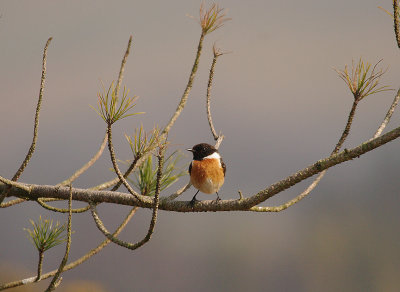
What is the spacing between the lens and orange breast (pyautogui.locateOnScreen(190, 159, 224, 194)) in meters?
3.81

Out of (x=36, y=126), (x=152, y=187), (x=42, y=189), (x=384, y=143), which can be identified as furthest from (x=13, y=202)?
(x=384, y=143)

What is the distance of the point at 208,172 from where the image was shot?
384 cm

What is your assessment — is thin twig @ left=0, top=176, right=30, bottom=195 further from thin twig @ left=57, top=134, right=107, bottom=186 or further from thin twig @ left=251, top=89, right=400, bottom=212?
thin twig @ left=251, top=89, right=400, bottom=212

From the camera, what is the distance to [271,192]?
212 centimetres

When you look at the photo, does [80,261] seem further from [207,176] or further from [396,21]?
[396,21]

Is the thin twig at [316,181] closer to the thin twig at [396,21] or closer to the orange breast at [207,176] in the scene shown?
the thin twig at [396,21]

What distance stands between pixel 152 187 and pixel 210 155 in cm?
96

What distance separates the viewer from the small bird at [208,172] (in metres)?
3.81

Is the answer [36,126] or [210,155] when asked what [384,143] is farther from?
[210,155]

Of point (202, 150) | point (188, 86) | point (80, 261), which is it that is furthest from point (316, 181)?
point (202, 150)

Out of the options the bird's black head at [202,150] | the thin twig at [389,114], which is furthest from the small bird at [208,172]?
the thin twig at [389,114]

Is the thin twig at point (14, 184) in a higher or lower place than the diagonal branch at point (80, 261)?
higher

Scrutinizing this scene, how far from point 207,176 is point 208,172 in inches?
1.5

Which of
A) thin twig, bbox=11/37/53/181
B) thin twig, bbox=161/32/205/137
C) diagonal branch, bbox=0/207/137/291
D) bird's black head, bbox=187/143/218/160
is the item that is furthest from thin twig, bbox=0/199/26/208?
bird's black head, bbox=187/143/218/160
